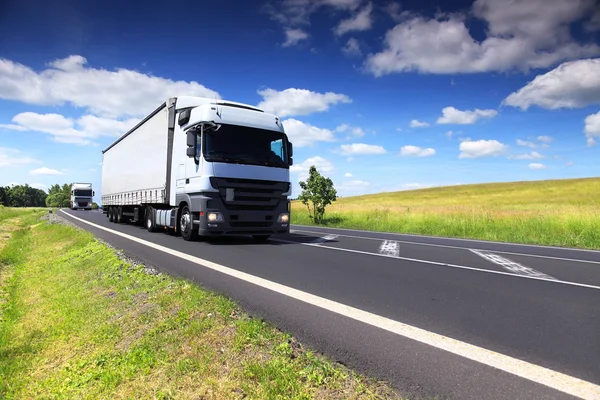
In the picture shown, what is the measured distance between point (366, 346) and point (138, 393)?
5.72 feet

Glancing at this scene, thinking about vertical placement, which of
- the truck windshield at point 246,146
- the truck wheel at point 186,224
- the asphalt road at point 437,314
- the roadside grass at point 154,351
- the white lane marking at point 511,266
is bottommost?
the roadside grass at point 154,351

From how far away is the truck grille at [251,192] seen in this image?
9.94 metres

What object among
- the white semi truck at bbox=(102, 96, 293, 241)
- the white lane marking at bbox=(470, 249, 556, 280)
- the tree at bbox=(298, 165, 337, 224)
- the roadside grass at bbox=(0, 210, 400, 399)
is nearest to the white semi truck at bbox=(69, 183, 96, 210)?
the tree at bbox=(298, 165, 337, 224)

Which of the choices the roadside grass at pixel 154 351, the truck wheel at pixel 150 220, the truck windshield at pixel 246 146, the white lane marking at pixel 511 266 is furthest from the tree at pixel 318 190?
the roadside grass at pixel 154 351

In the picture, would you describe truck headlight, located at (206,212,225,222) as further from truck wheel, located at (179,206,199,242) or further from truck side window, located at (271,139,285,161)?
truck side window, located at (271,139,285,161)

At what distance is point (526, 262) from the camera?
806 centimetres

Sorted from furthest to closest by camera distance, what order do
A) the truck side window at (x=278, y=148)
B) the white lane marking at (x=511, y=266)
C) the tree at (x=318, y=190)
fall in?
the tree at (x=318, y=190) < the truck side window at (x=278, y=148) < the white lane marking at (x=511, y=266)

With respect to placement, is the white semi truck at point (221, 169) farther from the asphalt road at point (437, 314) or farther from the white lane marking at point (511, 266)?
the white lane marking at point (511, 266)

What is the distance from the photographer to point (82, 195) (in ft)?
169

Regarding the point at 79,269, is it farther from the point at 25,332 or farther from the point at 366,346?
the point at 366,346

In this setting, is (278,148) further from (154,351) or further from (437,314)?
(154,351)

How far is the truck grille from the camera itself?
994 cm

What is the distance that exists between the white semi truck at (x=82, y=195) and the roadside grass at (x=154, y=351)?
169ft

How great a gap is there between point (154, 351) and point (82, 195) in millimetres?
55572
